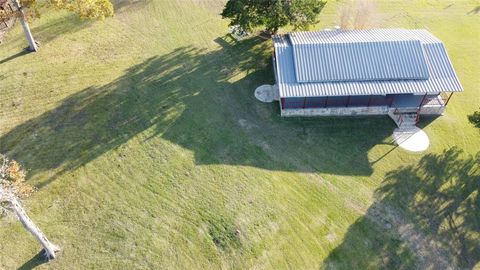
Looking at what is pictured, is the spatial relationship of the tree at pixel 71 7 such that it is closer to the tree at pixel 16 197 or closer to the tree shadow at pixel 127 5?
the tree shadow at pixel 127 5

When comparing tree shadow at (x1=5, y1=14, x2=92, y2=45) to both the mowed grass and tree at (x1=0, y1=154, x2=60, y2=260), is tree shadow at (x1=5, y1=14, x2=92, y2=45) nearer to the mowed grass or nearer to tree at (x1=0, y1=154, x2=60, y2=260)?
the mowed grass

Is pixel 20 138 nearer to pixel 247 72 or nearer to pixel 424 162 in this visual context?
pixel 247 72

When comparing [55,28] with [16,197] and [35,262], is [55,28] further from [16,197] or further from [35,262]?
[35,262]

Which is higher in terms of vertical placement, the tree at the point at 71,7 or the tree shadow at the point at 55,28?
the tree at the point at 71,7

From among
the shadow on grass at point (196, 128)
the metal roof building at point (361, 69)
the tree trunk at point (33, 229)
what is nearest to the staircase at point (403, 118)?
the shadow on grass at point (196, 128)

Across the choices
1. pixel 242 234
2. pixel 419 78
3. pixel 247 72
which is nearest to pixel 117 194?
pixel 242 234

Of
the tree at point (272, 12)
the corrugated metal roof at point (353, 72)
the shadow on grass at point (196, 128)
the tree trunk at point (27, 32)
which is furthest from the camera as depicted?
the tree at point (272, 12)

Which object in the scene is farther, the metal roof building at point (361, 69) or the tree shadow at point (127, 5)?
the tree shadow at point (127, 5)

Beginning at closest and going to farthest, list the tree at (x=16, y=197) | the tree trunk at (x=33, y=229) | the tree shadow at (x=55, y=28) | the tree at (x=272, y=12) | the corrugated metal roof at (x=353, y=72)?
the tree at (x=16, y=197)
the tree trunk at (x=33, y=229)
the corrugated metal roof at (x=353, y=72)
the tree at (x=272, y=12)
the tree shadow at (x=55, y=28)
